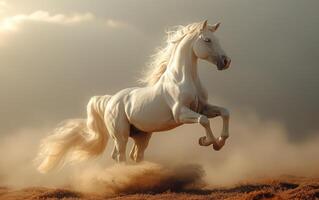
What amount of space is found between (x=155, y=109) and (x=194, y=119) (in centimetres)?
80

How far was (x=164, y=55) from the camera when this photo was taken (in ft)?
27.7

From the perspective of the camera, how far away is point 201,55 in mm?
7742

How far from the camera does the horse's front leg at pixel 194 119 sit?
7.25 meters

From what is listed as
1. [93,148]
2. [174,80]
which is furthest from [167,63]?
[93,148]

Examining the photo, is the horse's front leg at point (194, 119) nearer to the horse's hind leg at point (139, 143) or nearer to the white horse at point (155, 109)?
the white horse at point (155, 109)

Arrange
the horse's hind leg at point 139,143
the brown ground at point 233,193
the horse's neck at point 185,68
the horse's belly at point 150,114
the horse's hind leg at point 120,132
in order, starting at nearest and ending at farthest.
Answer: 1. the brown ground at point 233,193
2. the horse's neck at point 185,68
3. the horse's belly at point 150,114
4. the horse's hind leg at point 120,132
5. the horse's hind leg at point 139,143

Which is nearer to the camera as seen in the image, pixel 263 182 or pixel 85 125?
pixel 263 182

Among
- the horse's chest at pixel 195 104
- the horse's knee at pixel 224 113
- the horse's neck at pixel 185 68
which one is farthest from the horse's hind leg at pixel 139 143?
the horse's knee at pixel 224 113

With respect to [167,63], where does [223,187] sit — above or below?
below

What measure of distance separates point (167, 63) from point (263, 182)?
2.23 metres

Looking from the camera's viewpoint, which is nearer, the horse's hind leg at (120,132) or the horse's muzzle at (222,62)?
the horse's muzzle at (222,62)

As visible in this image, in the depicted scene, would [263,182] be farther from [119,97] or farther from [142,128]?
[119,97]

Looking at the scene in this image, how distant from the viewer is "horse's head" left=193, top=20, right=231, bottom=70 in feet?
25.1

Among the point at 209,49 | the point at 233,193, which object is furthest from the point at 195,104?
the point at 233,193
